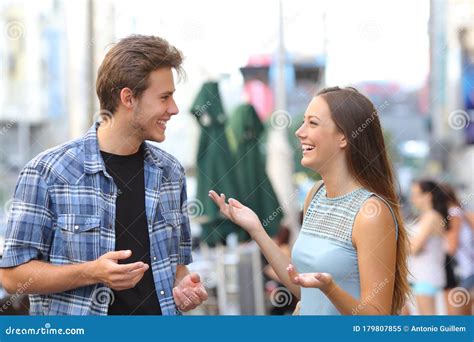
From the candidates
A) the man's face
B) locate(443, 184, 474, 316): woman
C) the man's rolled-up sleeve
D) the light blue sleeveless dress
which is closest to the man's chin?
the man's face

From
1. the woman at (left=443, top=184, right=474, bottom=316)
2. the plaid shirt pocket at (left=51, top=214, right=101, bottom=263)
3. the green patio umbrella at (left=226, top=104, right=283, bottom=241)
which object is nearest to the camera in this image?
the plaid shirt pocket at (left=51, top=214, right=101, bottom=263)

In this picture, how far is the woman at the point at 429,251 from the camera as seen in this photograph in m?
4.73

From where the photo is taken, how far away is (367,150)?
93.4 inches

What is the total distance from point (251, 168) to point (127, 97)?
2267 millimetres

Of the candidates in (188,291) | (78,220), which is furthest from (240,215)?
(78,220)

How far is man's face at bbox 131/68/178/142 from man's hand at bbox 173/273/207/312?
44 cm

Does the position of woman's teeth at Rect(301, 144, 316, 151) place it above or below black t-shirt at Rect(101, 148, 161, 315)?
above

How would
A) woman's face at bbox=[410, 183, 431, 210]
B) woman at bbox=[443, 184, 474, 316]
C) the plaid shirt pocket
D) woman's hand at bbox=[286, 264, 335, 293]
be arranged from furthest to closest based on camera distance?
1. woman's face at bbox=[410, 183, 431, 210]
2. woman at bbox=[443, 184, 474, 316]
3. the plaid shirt pocket
4. woman's hand at bbox=[286, 264, 335, 293]

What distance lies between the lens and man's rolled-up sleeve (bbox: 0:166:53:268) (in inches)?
88.2

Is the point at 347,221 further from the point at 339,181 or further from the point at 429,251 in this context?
the point at 429,251

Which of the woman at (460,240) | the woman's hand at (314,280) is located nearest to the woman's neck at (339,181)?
the woman's hand at (314,280)

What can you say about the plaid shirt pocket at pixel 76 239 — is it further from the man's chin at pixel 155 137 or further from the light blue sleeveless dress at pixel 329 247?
the light blue sleeveless dress at pixel 329 247

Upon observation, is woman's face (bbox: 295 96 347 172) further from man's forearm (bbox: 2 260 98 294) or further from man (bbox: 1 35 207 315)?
man's forearm (bbox: 2 260 98 294)

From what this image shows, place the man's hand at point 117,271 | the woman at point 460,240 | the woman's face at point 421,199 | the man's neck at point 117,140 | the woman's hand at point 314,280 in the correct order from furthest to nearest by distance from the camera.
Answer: the woman's face at point 421,199
the woman at point 460,240
the man's neck at point 117,140
the man's hand at point 117,271
the woman's hand at point 314,280
